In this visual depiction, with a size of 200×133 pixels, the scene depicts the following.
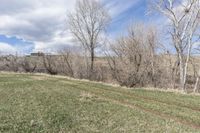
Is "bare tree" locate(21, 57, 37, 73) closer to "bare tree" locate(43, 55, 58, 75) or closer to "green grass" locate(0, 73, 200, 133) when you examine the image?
"bare tree" locate(43, 55, 58, 75)

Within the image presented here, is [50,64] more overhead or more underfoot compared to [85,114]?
more overhead

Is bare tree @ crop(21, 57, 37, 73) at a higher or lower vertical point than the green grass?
higher

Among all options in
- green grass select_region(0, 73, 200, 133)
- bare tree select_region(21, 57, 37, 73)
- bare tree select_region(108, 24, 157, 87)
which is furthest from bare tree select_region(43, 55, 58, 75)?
green grass select_region(0, 73, 200, 133)

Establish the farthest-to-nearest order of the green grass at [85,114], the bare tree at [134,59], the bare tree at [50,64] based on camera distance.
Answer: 1. the bare tree at [50,64]
2. the bare tree at [134,59]
3. the green grass at [85,114]

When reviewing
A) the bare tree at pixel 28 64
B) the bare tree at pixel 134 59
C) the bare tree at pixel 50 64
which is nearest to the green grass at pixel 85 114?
the bare tree at pixel 134 59

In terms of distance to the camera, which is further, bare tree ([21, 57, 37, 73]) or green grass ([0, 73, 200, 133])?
bare tree ([21, 57, 37, 73])

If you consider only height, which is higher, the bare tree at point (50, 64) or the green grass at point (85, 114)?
the bare tree at point (50, 64)

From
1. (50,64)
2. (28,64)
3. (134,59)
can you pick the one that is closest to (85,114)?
(134,59)

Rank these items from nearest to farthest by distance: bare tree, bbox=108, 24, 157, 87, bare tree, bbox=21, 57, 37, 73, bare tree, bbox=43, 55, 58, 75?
bare tree, bbox=108, 24, 157, 87
bare tree, bbox=21, 57, 37, 73
bare tree, bbox=43, 55, 58, 75

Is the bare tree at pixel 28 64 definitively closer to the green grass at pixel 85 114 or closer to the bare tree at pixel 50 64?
the bare tree at pixel 50 64

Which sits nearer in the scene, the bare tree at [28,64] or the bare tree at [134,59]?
the bare tree at [134,59]

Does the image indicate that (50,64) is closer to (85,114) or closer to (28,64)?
(28,64)

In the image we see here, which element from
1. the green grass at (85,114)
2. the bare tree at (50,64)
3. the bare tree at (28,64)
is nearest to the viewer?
the green grass at (85,114)

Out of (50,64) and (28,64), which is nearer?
(28,64)
